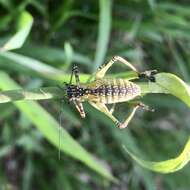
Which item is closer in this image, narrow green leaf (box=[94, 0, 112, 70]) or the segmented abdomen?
the segmented abdomen

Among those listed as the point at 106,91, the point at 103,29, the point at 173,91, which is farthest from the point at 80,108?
the point at 103,29

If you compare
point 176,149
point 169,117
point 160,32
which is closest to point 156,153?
point 176,149

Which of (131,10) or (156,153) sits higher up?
(131,10)

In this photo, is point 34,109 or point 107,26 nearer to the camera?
point 34,109

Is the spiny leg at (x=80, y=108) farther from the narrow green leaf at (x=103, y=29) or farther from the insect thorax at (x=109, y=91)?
the narrow green leaf at (x=103, y=29)

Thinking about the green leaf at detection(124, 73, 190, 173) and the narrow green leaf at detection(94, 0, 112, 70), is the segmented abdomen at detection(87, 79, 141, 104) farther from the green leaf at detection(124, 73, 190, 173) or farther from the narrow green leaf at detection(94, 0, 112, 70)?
the narrow green leaf at detection(94, 0, 112, 70)

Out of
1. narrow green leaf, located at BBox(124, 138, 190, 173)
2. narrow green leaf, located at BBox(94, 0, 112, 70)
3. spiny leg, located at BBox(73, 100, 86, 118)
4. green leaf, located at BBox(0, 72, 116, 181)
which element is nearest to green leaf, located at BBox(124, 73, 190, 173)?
narrow green leaf, located at BBox(124, 138, 190, 173)

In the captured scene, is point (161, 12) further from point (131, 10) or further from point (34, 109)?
point (34, 109)
